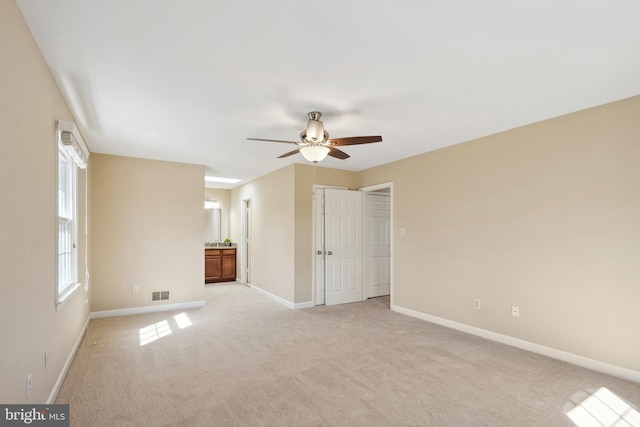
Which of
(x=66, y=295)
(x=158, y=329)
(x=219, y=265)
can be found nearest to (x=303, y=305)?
(x=158, y=329)

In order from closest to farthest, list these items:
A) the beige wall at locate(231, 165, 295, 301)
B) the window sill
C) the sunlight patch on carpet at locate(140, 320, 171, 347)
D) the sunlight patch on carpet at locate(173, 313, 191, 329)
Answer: the window sill
the sunlight patch on carpet at locate(140, 320, 171, 347)
the sunlight patch on carpet at locate(173, 313, 191, 329)
the beige wall at locate(231, 165, 295, 301)

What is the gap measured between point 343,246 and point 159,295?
127 inches

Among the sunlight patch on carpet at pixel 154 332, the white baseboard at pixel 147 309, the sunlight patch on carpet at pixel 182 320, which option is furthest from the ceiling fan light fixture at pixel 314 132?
the white baseboard at pixel 147 309

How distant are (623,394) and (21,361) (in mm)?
4271

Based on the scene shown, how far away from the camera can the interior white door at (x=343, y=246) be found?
5.66 metres

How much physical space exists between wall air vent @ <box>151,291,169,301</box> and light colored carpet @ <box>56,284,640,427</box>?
0.89m

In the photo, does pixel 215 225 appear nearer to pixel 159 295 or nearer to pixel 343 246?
pixel 159 295

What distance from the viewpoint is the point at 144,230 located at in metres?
5.14

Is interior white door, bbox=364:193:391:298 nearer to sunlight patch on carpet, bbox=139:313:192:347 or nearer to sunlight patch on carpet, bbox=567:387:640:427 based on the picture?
sunlight patch on carpet, bbox=139:313:192:347

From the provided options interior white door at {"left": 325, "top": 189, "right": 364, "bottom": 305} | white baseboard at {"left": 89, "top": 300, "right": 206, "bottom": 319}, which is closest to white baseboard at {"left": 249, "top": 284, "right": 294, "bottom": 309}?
interior white door at {"left": 325, "top": 189, "right": 364, "bottom": 305}

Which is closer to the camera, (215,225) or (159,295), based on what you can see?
(159,295)

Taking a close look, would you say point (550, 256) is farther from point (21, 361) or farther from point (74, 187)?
point (74, 187)

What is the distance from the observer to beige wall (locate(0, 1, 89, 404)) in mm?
1617

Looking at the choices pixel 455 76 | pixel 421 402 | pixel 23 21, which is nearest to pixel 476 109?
pixel 455 76
